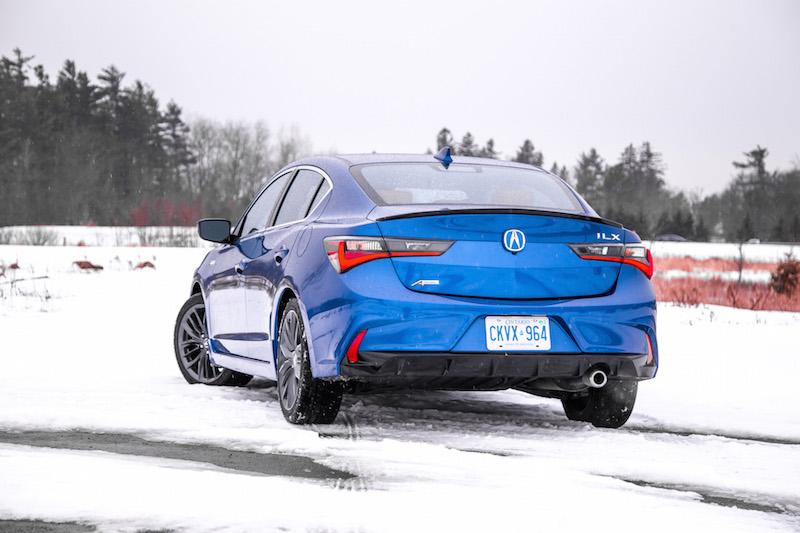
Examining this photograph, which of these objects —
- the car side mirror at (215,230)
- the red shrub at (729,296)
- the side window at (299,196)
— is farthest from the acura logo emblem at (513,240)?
the red shrub at (729,296)

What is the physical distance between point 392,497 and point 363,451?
3.34 feet

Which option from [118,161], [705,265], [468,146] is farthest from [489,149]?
[705,265]

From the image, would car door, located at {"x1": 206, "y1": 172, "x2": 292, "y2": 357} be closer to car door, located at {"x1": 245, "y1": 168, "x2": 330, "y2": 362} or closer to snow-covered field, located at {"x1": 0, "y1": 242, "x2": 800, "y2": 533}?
car door, located at {"x1": 245, "y1": 168, "x2": 330, "y2": 362}

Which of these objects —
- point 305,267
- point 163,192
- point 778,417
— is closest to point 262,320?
point 305,267

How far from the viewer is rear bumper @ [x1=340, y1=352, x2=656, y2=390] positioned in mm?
5137

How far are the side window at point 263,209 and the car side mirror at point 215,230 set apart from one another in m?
0.14

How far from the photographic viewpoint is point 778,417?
706cm

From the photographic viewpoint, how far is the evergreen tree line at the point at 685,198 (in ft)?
287

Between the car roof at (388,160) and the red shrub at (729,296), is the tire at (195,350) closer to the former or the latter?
the car roof at (388,160)

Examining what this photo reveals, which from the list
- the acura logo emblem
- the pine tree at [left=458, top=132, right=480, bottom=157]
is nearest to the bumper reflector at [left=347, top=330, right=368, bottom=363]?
the acura logo emblem

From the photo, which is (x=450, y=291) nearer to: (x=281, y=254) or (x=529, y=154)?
(x=281, y=254)

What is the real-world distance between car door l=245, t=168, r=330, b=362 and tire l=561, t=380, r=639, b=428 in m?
2.02

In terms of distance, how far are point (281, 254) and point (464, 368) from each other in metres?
1.52

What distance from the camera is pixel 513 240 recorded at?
527 centimetres
